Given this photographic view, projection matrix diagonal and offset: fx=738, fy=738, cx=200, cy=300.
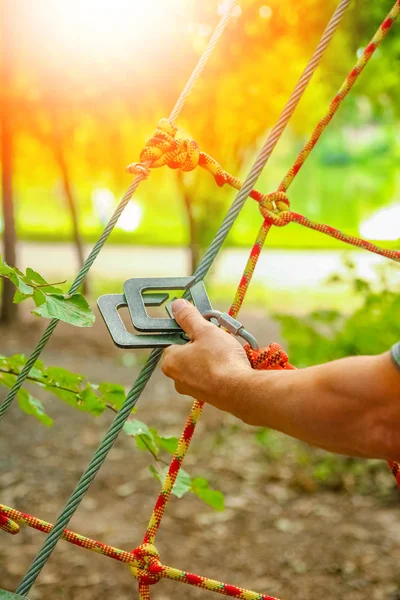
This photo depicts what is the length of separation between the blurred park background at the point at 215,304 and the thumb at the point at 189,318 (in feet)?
5.92

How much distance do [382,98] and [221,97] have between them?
141 centimetres

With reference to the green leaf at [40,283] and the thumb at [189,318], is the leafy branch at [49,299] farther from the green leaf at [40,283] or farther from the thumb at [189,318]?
the thumb at [189,318]

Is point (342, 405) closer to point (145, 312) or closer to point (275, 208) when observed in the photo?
point (145, 312)

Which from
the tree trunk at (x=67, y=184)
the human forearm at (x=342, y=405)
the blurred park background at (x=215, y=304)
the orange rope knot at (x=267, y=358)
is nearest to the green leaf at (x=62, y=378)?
the orange rope knot at (x=267, y=358)

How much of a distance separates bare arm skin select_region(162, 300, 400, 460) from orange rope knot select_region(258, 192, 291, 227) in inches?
19.7

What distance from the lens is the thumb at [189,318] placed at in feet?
3.59

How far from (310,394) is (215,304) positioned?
846 cm

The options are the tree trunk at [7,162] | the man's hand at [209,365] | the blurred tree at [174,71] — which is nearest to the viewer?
the man's hand at [209,365]

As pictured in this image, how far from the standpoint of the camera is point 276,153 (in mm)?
19953

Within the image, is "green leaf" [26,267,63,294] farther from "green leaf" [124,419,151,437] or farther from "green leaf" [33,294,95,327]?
"green leaf" [124,419,151,437]

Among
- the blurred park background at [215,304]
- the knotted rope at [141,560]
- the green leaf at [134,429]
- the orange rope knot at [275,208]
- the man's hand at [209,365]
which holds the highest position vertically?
the blurred park background at [215,304]

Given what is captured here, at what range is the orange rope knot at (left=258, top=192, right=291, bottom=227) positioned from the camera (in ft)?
4.96

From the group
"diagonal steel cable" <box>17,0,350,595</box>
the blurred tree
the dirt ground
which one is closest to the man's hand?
"diagonal steel cable" <box>17,0,350,595</box>

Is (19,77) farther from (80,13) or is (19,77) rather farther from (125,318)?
(125,318)
